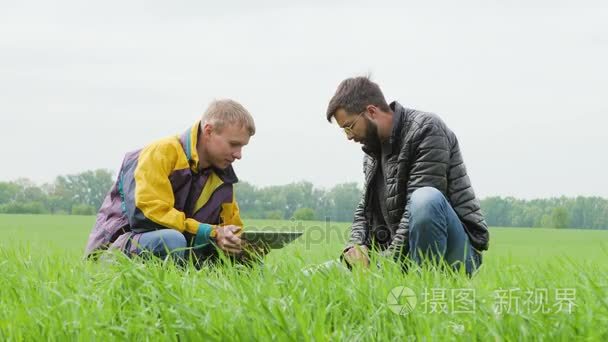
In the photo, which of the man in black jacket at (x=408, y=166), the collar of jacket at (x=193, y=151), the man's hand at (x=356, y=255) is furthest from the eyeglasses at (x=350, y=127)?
the collar of jacket at (x=193, y=151)

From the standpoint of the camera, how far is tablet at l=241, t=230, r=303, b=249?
12.0ft

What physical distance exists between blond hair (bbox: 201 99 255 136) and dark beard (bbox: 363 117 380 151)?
2.15 ft

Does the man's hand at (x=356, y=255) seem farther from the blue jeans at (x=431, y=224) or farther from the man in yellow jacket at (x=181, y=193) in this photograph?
the man in yellow jacket at (x=181, y=193)

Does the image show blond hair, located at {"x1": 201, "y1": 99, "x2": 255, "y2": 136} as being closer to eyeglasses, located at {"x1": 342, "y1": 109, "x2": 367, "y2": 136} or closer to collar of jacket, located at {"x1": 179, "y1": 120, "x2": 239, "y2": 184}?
collar of jacket, located at {"x1": 179, "y1": 120, "x2": 239, "y2": 184}

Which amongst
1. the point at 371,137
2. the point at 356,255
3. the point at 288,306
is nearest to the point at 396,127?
the point at 371,137

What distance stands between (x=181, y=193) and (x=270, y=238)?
2.16ft

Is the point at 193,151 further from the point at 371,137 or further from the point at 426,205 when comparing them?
the point at 426,205

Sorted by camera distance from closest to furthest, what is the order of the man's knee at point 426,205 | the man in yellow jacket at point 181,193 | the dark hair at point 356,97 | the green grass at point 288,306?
the green grass at point 288,306 < the man's knee at point 426,205 < the man in yellow jacket at point 181,193 < the dark hair at point 356,97

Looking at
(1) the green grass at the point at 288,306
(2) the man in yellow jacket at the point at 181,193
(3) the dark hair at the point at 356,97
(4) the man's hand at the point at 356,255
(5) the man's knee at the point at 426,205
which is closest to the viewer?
(1) the green grass at the point at 288,306

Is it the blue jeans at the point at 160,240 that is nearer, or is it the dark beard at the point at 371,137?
the blue jeans at the point at 160,240

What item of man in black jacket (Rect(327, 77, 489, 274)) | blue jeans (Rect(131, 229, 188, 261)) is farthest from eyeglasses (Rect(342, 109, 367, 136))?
blue jeans (Rect(131, 229, 188, 261))

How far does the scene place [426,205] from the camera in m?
3.56

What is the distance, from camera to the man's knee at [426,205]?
356 centimetres

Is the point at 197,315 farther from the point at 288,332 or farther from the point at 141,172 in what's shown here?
the point at 141,172
